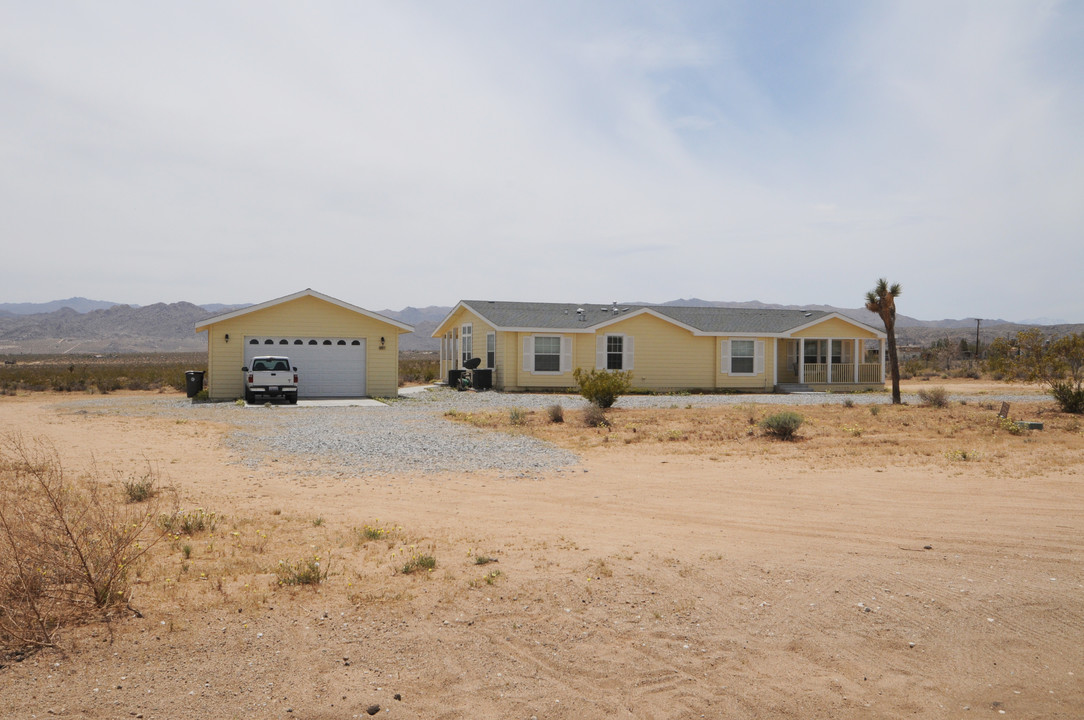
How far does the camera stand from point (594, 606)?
5.71m

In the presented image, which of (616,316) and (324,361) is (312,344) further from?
(616,316)

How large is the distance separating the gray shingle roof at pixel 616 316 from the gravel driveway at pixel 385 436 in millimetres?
5665

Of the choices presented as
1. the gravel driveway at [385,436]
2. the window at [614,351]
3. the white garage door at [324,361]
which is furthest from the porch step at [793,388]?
the white garage door at [324,361]

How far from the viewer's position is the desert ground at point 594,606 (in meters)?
4.47

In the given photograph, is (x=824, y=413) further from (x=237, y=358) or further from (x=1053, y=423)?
(x=237, y=358)

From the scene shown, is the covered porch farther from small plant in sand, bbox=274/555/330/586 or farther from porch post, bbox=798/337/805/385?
small plant in sand, bbox=274/555/330/586

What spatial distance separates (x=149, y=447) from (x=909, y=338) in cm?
11842

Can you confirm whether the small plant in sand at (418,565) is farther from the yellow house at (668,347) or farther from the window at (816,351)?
the window at (816,351)

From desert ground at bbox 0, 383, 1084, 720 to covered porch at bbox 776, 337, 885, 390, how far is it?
24.2 m

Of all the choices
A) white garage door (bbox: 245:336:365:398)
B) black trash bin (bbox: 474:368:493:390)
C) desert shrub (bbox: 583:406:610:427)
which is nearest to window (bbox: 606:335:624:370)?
black trash bin (bbox: 474:368:493:390)

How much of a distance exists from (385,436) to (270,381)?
10667 millimetres

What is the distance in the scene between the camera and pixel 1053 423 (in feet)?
59.0

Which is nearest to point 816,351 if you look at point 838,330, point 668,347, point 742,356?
point 838,330

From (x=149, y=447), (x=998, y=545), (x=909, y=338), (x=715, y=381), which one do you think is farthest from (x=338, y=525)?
(x=909, y=338)
